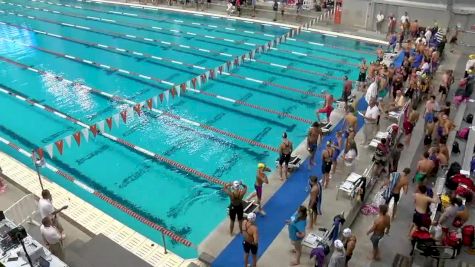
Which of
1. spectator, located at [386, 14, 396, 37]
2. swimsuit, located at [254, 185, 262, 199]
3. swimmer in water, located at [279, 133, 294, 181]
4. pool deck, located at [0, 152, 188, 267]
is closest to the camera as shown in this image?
pool deck, located at [0, 152, 188, 267]

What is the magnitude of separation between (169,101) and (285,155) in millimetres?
5603

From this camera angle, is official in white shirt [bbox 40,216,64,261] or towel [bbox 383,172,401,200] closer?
official in white shirt [bbox 40,216,64,261]

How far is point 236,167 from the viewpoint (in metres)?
10.0

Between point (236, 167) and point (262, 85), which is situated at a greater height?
point (262, 85)

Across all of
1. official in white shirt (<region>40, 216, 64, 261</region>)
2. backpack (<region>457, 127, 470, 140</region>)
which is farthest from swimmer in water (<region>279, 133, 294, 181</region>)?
official in white shirt (<region>40, 216, 64, 261</region>)

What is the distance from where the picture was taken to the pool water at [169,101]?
9.27m

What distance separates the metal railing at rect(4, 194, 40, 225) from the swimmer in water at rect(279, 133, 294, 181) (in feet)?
15.6

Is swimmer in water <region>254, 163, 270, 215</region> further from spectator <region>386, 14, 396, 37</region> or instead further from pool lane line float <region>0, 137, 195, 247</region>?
spectator <region>386, 14, 396, 37</region>

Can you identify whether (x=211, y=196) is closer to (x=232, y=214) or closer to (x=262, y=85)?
(x=232, y=214)

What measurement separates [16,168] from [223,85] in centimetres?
690

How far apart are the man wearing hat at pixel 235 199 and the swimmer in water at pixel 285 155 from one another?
1.58m

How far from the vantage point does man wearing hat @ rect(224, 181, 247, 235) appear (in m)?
6.98

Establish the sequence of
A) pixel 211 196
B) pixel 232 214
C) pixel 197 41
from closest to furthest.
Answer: pixel 232 214
pixel 211 196
pixel 197 41

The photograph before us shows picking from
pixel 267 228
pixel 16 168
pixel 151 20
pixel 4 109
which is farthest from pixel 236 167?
pixel 151 20
